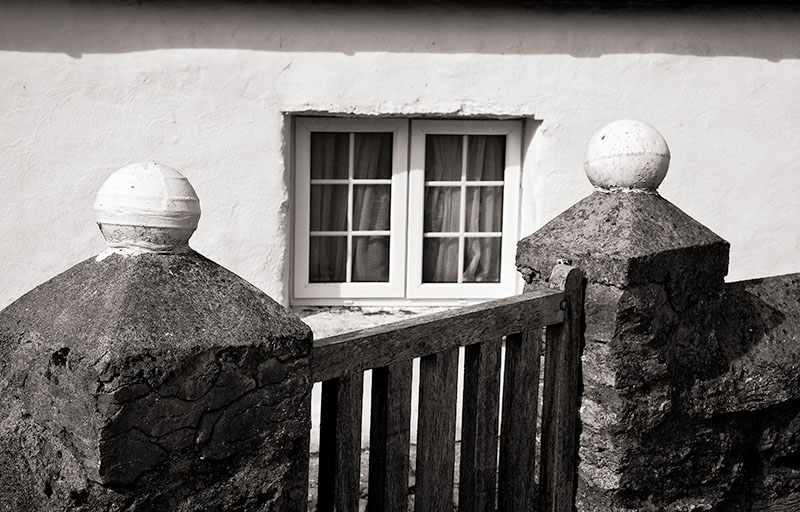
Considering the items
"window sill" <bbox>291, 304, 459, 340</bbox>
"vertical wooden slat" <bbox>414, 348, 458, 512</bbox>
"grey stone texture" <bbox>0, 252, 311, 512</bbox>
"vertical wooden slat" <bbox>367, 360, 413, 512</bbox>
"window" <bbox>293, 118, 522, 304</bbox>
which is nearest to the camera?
"grey stone texture" <bbox>0, 252, 311, 512</bbox>

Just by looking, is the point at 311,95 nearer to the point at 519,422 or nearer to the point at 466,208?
the point at 466,208

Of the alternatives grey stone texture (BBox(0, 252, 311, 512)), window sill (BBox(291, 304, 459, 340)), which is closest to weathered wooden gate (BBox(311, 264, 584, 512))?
grey stone texture (BBox(0, 252, 311, 512))

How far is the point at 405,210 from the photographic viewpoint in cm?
593

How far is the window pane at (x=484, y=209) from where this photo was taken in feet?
19.9

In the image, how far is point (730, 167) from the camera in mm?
5992

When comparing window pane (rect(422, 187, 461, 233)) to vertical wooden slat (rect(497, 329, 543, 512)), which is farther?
window pane (rect(422, 187, 461, 233))

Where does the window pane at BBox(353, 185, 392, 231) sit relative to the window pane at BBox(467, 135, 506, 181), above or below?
below

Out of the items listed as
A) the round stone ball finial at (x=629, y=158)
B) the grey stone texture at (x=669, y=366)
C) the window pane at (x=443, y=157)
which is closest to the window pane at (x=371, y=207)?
the window pane at (x=443, y=157)

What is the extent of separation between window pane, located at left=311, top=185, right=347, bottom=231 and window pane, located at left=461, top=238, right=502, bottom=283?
2.53 feet

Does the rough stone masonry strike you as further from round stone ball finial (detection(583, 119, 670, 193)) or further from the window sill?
the window sill

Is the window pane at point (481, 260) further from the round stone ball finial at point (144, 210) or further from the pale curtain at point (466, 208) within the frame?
the round stone ball finial at point (144, 210)

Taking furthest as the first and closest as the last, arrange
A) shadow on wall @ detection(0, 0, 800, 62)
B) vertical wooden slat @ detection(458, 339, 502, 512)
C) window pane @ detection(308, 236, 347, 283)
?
window pane @ detection(308, 236, 347, 283), shadow on wall @ detection(0, 0, 800, 62), vertical wooden slat @ detection(458, 339, 502, 512)

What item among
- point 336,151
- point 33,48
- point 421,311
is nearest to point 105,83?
point 33,48

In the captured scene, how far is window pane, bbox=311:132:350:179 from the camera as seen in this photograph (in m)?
5.90
